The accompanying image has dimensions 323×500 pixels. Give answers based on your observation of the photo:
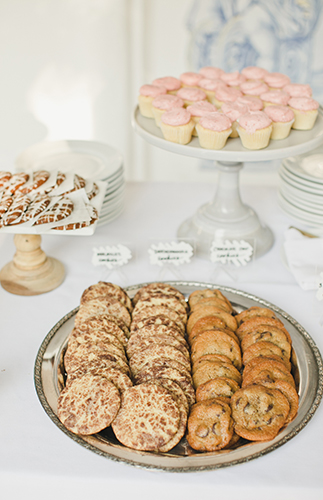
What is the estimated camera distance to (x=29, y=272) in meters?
1.62

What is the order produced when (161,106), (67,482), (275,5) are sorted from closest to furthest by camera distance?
(67,482)
(161,106)
(275,5)

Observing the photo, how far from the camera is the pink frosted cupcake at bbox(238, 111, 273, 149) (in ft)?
4.98

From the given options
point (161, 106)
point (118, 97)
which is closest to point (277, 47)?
point (118, 97)

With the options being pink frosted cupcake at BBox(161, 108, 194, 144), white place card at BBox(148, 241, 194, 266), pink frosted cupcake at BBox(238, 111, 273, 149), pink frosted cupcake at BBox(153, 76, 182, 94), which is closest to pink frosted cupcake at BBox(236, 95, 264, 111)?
pink frosted cupcake at BBox(238, 111, 273, 149)

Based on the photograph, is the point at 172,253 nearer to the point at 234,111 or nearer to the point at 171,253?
the point at 171,253

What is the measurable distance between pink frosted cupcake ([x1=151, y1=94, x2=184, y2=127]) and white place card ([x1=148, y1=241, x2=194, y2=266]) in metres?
0.47

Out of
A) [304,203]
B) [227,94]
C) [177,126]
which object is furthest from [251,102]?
[304,203]

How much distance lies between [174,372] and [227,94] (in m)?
1.08

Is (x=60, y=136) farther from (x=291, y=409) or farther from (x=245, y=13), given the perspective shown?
(x=291, y=409)

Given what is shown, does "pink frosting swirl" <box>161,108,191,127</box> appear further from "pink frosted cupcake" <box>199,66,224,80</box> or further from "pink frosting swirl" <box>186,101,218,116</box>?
"pink frosted cupcake" <box>199,66,224,80</box>

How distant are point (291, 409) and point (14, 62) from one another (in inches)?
117

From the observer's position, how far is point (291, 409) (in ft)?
3.63

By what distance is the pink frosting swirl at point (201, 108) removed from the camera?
5.44 feet

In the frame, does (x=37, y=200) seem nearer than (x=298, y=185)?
Yes
